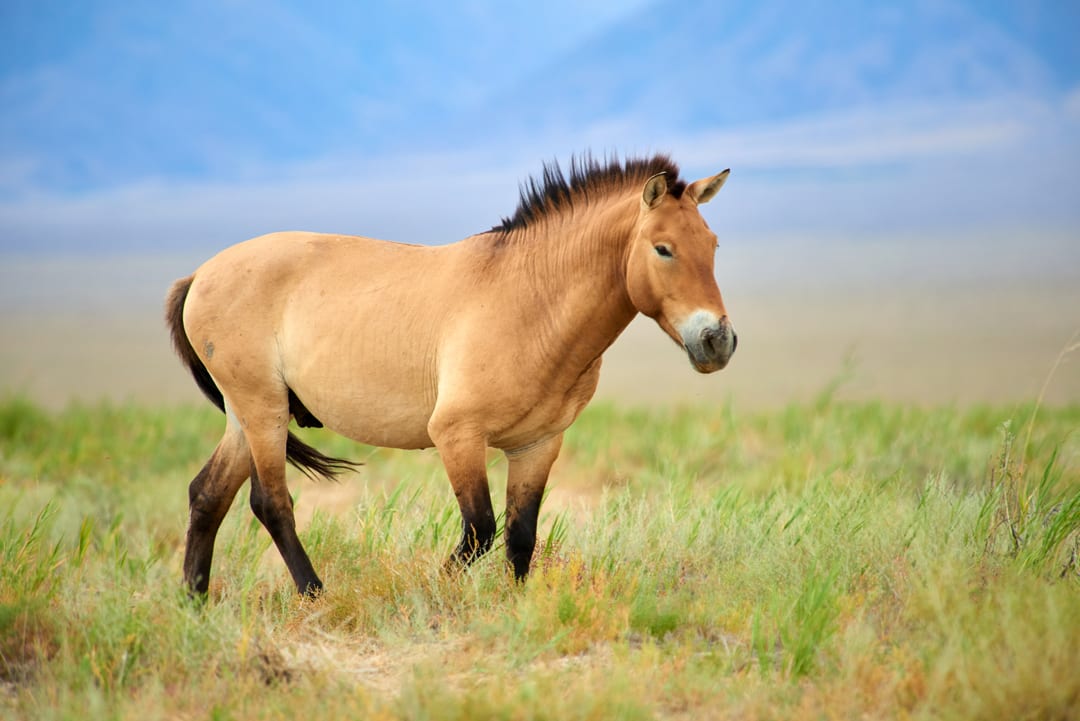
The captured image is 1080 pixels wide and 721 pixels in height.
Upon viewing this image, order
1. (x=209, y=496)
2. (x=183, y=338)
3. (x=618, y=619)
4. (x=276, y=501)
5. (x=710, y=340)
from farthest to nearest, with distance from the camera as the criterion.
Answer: (x=183, y=338) → (x=209, y=496) → (x=276, y=501) → (x=618, y=619) → (x=710, y=340)

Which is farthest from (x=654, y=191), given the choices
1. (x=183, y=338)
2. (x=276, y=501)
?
(x=183, y=338)

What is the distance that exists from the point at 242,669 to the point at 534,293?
232 centimetres

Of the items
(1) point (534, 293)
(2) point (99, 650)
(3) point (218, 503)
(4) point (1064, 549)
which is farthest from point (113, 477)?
(4) point (1064, 549)

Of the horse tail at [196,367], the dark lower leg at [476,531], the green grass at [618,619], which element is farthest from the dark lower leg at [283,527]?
the dark lower leg at [476,531]

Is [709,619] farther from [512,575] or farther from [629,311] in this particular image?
[629,311]

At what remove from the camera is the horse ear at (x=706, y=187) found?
4.96 m

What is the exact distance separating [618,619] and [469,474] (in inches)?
41.5

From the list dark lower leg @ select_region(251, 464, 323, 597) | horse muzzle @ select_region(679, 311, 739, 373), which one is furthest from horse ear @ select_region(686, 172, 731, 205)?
dark lower leg @ select_region(251, 464, 323, 597)

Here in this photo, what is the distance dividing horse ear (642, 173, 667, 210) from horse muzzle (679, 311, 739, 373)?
62cm

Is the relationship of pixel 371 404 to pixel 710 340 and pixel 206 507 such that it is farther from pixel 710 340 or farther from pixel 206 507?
pixel 710 340

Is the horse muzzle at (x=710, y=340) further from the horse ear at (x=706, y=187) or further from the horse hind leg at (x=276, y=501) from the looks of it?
the horse hind leg at (x=276, y=501)

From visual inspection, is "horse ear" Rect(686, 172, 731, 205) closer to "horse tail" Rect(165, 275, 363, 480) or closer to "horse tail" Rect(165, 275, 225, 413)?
"horse tail" Rect(165, 275, 363, 480)

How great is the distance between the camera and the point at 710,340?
4543 mm

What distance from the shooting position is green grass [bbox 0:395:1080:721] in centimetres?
389
